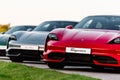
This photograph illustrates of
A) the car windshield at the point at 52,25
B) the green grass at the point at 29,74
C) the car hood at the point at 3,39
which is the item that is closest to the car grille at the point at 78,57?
the green grass at the point at 29,74

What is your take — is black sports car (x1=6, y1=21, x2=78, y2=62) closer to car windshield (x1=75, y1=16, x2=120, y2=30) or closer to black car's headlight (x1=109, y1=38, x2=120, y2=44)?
car windshield (x1=75, y1=16, x2=120, y2=30)

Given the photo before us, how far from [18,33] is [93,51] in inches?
171

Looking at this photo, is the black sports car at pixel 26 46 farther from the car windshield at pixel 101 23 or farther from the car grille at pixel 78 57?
the car grille at pixel 78 57

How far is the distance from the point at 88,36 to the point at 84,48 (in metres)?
0.35

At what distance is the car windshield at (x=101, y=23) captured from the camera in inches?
459

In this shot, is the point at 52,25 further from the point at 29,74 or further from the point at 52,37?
the point at 29,74

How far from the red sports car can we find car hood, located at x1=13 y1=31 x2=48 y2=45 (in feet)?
7.51

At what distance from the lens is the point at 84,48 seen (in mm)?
10492

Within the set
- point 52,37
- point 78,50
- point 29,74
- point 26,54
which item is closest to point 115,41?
point 78,50

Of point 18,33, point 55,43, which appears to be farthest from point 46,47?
point 18,33

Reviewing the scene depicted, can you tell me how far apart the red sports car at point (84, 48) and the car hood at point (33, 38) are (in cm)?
229

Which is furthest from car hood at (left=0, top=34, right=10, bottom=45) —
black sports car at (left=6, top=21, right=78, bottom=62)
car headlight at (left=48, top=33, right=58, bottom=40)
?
car headlight at (left=48, top=33, right=58, bottom=40)

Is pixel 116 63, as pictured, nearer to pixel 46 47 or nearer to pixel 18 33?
pixel 46 47

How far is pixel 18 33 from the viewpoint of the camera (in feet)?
47.4
